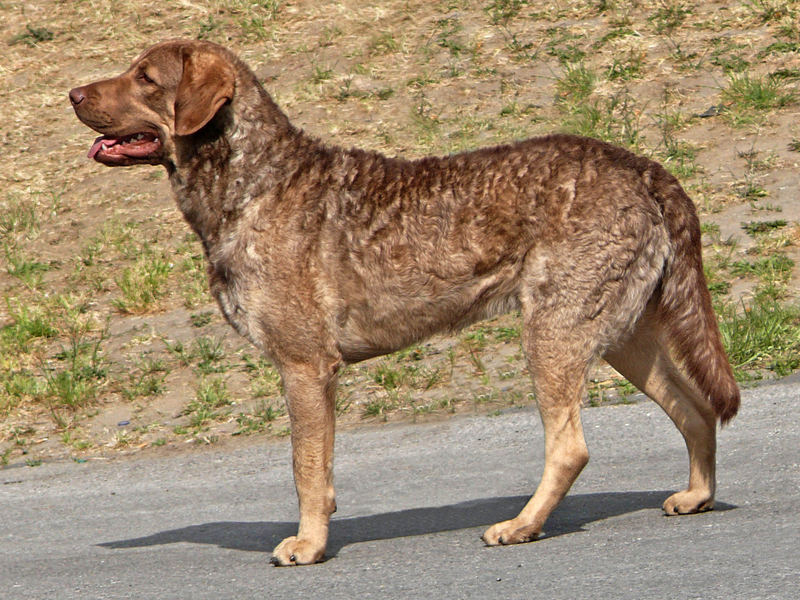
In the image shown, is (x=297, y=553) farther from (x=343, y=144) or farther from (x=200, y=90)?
(x=343, y=144)

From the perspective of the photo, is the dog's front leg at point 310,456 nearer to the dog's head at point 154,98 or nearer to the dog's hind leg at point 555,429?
the dog's hind leg at point 555,429

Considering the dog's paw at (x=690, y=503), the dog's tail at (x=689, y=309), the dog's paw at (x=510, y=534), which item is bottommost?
the dog's paw at (x=690, y=503)

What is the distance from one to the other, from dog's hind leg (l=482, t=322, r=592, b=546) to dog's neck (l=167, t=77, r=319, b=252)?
59.6 inches

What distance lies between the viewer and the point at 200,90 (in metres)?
5.75

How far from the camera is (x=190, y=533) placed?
21.1 feet

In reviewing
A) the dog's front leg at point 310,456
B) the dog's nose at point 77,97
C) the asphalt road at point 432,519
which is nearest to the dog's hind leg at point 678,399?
the asphalt road at point 432,519

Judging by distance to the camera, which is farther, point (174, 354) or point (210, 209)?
point (174, 354)

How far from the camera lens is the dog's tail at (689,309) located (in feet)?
→ 18.5

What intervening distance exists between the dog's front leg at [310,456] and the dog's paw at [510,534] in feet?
2.36

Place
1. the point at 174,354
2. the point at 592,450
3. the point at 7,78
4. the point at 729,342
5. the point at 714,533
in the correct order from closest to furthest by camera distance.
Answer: the point at 714,533 < the point at 592,450 < the point at 729,342 < the point at 174,354 < the point at 7,78

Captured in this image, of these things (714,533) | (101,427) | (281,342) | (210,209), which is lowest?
(101,427)

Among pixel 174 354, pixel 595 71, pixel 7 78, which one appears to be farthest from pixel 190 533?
pixel 7 78

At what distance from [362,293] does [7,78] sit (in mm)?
11903

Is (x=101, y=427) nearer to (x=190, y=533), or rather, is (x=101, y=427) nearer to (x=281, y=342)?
(x=190, y=533)
